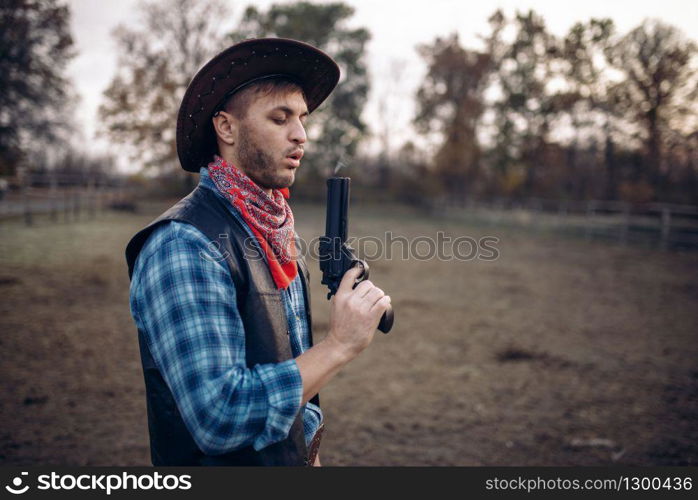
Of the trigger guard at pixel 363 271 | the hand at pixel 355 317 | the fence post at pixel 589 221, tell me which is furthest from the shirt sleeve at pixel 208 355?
the fence post at pixel 589 221

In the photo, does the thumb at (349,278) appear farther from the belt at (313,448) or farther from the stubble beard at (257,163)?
the belt at (313,448)

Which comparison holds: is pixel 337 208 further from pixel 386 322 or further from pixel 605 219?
pixel 605 219

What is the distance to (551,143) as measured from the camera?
2962cm

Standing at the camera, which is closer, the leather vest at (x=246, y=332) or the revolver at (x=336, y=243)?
the leather vest at (x=246, y=332)

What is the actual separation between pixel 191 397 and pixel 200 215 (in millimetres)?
522

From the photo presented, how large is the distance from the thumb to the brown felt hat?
70 centimetres

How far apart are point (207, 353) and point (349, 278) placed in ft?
1.73

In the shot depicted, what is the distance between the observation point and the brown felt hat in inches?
57.7

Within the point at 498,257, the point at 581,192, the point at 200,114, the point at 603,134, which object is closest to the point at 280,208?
the point at 200,114

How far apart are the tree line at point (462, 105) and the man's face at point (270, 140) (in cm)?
1221

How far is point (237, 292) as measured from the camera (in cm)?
131

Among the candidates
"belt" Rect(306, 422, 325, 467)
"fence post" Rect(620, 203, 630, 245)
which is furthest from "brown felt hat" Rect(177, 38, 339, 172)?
"fence post" Rect(620, 203, 630, 245)

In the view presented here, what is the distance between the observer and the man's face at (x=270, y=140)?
149cm

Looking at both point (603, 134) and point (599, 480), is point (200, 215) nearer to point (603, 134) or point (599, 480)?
point (599, 480)
